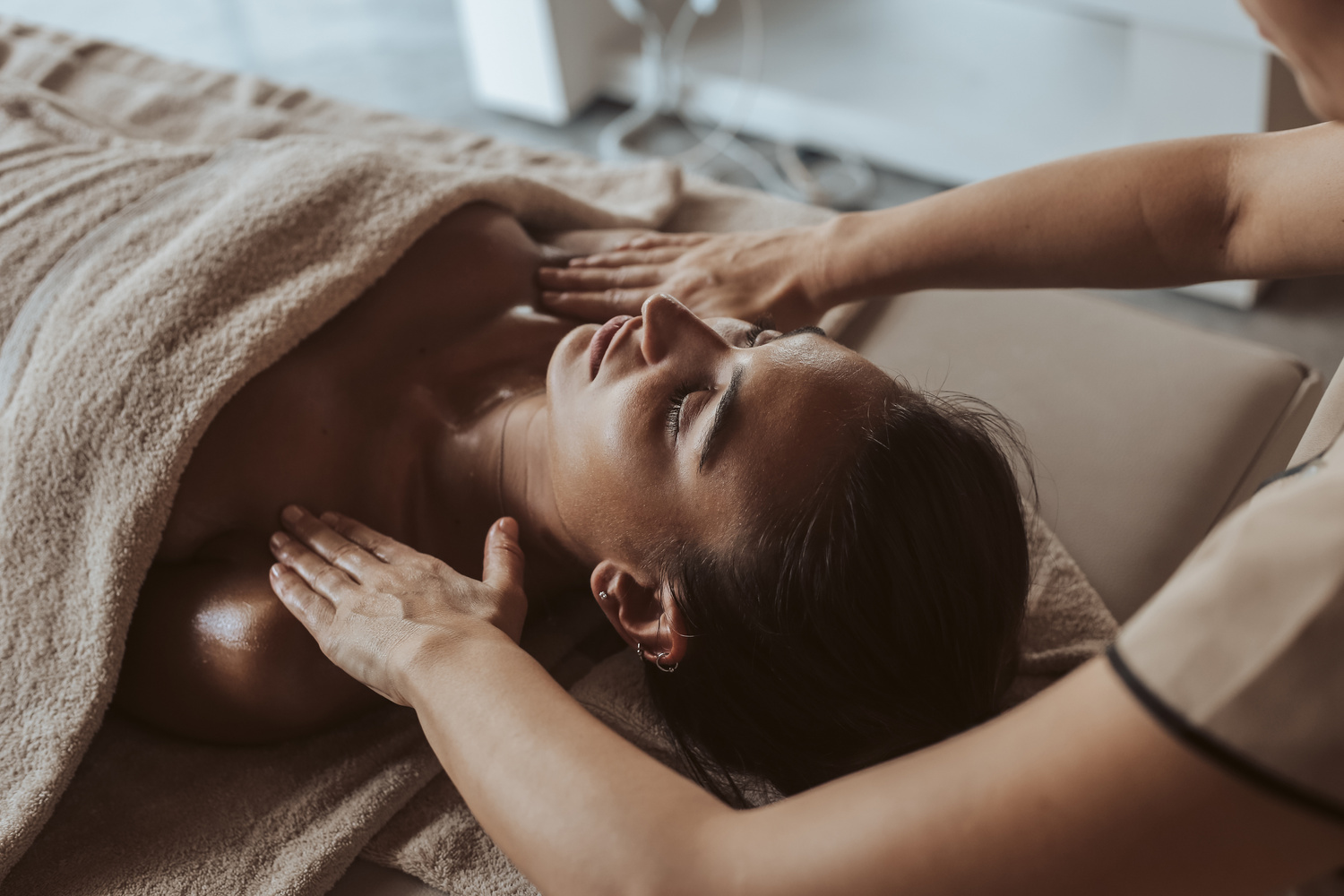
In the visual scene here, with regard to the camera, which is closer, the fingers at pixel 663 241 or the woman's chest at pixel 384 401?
the woman's chest at pixel 384 401

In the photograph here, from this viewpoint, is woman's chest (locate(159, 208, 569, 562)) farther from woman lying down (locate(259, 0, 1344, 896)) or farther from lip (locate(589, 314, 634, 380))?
lip (locate(589, 314, 634, 380))

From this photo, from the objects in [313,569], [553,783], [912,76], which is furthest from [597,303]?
[912,76]

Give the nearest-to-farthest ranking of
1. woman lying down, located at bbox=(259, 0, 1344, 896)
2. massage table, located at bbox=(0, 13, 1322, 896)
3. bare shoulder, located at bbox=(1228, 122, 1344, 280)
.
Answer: woman lying down, located at bbox=(259, 0, 1344, 896)
bare shoulder, located at bbox=(1228, 122, 1344, 280)
massage table, located at bbox=(0, 13, 1322, 896)

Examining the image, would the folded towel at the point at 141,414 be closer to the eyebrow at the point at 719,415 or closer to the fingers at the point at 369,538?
the fingers at the point at 369,538

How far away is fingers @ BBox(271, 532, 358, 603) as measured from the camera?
0.97 meters

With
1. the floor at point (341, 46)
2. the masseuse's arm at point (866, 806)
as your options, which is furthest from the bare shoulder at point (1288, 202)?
the floor at point (341, 46)

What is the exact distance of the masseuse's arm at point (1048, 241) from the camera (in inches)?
39.2

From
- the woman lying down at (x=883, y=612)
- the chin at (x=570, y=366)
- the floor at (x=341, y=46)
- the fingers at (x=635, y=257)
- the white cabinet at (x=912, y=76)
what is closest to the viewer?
the woman lying down at (x=883, y=612)

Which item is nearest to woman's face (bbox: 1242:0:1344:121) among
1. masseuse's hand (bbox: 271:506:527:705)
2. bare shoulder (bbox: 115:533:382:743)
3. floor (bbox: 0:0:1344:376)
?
masseuse's hand (bbox: 271:506:527:705)

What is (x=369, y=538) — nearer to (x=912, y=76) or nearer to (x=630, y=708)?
(x=630, y=708)

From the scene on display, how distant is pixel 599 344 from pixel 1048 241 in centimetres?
51

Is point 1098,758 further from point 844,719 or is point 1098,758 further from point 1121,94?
point 1121,94

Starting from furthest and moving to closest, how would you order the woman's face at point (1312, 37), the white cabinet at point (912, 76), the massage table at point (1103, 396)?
the white cabinet at point (912, 76) < the massage table at point (1103, 396) < the woman's face at point (1312, 37)

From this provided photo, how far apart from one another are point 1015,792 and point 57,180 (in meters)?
1.36
